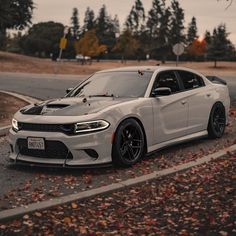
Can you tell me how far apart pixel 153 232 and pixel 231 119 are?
27.2 feet

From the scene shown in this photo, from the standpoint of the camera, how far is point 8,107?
14328mm

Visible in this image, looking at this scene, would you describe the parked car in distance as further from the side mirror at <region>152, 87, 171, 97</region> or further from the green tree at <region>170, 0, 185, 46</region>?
the side mirror at <region>152, 87, 171, 97</region>

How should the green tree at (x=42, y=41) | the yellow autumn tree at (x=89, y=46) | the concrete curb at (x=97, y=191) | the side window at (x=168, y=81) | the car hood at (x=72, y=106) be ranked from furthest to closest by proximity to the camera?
1. the green tree at (x=42, y=41)
2. the yellow autumn tree at (x=89, y=46)
3. the side window at (x=168, y=81)
4. the car hood at (x=72, y=106)
5. the concrete curb at (x=97, y=191)

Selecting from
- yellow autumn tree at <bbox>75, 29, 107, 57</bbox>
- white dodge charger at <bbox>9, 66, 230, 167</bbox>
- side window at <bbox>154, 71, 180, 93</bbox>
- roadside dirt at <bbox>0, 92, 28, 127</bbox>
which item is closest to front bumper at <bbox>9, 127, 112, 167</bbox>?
white dodge charger at <bbox>9, 66, 230, 167</bbox>

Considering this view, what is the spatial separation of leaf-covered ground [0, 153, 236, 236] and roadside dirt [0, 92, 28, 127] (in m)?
6.32

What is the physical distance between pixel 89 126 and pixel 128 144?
76cm

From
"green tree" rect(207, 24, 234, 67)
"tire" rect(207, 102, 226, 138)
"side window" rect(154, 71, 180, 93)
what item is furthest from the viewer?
"green tree" rect(207, 24, 234, 67)

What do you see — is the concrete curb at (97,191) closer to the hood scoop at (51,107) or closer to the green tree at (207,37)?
the hood scoop at (51,107)

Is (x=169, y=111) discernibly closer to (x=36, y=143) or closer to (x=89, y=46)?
(x=36, y=143)

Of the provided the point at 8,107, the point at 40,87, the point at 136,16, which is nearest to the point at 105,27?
the point at 136,16

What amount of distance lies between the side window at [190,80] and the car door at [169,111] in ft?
0.78

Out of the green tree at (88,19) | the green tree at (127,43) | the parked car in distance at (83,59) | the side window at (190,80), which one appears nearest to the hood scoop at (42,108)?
the side window at (190,80)

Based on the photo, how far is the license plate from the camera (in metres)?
6.74

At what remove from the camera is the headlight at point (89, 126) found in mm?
6664
